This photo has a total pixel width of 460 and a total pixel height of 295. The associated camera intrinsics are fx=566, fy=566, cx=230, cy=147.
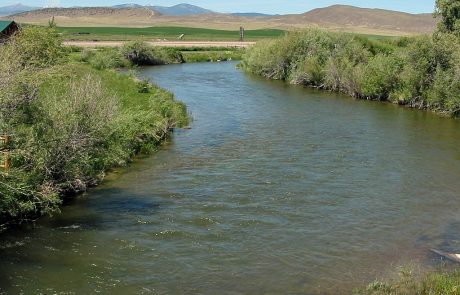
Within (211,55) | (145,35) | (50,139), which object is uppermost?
(145,35)

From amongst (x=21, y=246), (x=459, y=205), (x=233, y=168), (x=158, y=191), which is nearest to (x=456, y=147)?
(x=459, y=205)

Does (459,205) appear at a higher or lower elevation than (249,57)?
lower

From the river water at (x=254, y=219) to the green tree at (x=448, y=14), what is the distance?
24.9m

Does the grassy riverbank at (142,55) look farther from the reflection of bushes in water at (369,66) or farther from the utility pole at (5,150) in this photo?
the utility pole at (5,150)

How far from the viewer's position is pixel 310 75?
2260 inches

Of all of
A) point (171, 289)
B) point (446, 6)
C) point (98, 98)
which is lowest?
point (171, 289)

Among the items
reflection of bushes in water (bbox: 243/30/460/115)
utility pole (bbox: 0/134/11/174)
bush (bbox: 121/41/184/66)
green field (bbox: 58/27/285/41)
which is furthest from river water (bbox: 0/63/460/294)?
green field (bbox: 58/27/285/41)

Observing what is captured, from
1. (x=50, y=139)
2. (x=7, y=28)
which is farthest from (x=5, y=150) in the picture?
(x=7, y=28)

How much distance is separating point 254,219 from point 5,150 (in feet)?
27.6

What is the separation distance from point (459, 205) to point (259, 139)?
12748 millimetres

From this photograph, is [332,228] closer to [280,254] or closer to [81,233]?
[280,254]

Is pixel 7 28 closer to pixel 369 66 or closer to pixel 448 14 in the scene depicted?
pixel 369 66

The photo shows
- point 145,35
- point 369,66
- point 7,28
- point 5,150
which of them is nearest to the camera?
point 5,150

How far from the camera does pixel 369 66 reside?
49094 millimetres
